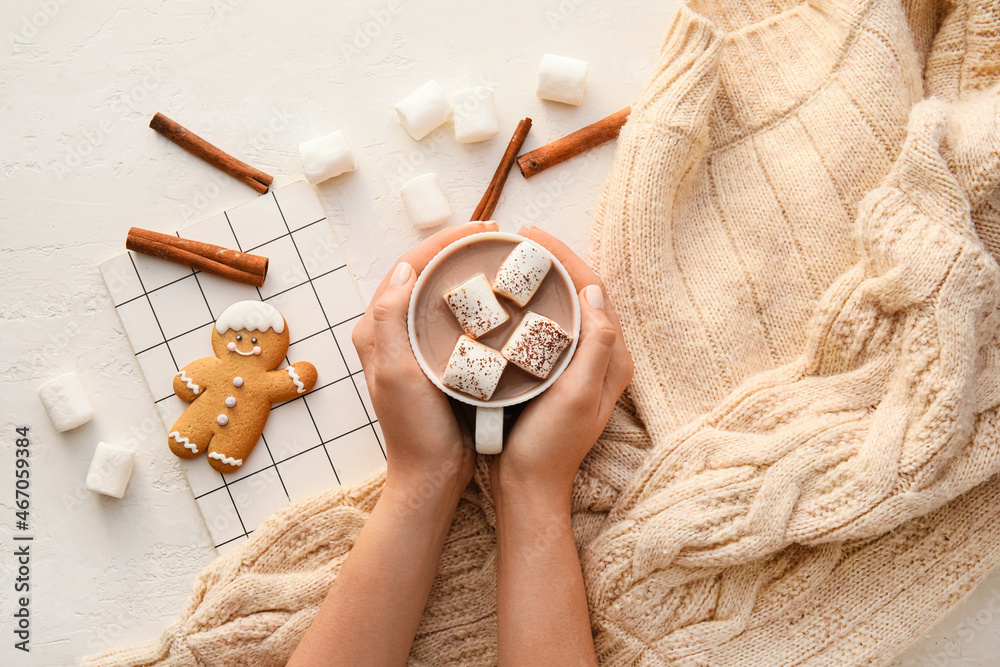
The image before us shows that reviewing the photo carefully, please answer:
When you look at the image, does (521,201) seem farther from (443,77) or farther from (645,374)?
(645,374)

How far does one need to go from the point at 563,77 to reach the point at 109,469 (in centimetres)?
107

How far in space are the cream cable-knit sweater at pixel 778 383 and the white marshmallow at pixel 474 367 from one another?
0.32 metres

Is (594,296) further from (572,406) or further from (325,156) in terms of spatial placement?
(325,156)

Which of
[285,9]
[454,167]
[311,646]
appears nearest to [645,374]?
[454,167]

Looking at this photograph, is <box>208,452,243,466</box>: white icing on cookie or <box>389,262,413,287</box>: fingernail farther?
<box>208,452,243,466</box>: white icing on cookie

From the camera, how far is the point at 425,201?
116 centimetres

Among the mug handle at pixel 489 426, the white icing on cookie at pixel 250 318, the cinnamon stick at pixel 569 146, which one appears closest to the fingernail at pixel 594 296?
the mug handle at pixel 489 426

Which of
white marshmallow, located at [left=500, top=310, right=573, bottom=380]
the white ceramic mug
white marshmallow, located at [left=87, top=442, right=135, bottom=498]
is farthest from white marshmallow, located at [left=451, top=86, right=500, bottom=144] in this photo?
white marshmallow, located at [left=87, top=442, right=135, bottom=498]

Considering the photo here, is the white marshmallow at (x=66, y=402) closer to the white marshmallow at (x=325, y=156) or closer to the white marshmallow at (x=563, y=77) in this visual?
the white marshmallow at (x=325, y=156)

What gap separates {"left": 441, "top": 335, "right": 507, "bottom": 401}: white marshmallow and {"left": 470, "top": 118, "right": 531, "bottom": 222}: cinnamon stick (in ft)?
1.36

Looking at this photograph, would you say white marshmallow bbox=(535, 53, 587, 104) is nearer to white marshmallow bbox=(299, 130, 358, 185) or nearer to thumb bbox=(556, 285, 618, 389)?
white marshmallow bbox=(299, 130, 358, 185)

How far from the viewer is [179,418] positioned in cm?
117

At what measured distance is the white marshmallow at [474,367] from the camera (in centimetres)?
83

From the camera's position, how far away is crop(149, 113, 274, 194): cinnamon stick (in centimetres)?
120
